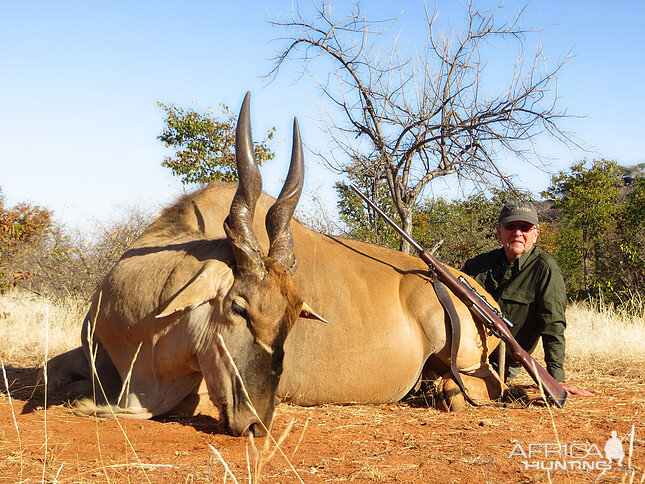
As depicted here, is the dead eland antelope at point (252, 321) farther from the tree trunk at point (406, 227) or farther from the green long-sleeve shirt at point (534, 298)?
the tree trunk at point (406, 227)

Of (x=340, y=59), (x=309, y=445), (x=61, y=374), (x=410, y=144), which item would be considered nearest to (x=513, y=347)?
(x=309, y=445)

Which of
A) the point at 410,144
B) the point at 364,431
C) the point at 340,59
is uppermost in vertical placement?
the point at 340,59

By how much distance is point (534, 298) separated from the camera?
5898mm

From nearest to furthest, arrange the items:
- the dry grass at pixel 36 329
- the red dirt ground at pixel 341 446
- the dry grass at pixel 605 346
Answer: the red dirt ground at pixel 341 446 → the dry grass at pixel 605 346 → the dry grass at pixel 36 329

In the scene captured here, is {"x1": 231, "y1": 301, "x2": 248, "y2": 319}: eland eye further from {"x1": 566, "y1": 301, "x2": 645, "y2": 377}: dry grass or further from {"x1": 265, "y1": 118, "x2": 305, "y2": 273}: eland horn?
{"x1": 566, "y1": 301, "x2": 645, "y2": 377}: dry grass

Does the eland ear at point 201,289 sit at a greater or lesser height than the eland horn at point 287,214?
lesser

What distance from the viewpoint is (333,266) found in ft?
17.2

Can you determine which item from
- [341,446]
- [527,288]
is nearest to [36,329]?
[341,446]

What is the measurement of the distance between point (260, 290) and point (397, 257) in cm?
232

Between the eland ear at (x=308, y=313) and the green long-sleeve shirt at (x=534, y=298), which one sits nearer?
the eland ear at (x=308, y=313)

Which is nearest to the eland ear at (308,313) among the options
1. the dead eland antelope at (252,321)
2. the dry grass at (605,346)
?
the dead eland antelope at (252,321)

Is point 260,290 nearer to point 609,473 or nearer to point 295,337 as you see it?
point 295,337

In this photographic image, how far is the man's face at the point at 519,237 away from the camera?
20.4 feet

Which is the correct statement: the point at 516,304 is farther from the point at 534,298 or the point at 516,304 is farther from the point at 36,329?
the point at 36,329
